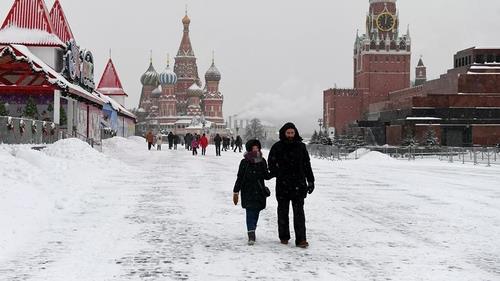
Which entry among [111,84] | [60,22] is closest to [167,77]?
[111,84]

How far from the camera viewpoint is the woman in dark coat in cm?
850

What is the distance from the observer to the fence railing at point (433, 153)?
33969mm

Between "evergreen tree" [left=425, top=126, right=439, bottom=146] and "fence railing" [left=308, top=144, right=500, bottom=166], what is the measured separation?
1343 cm

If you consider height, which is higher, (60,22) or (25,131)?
(60,22)

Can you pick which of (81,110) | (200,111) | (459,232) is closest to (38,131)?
(81,110)

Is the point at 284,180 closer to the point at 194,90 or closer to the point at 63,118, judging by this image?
the point at 63,118

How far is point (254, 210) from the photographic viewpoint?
27.9ft

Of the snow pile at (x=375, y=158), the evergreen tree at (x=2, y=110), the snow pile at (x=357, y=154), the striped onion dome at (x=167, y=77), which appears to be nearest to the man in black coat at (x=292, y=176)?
the evergreen tree at (x=2, y=110)

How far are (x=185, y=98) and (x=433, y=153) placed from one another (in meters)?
98.1

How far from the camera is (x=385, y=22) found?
422 ft

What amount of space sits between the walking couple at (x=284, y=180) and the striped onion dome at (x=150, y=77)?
13577 centimetres

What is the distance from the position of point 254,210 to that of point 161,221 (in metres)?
2.39

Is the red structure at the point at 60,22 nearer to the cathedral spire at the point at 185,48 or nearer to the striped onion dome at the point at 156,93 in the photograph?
the cathedral spire at the point at 185,48

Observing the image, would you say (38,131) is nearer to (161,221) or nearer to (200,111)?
(161,221)
